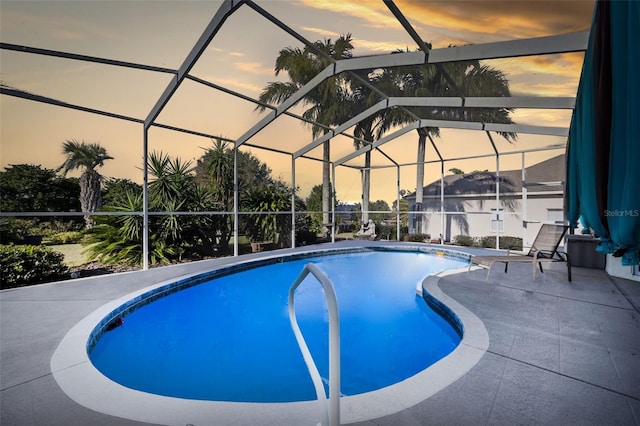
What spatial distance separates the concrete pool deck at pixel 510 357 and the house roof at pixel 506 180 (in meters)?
9.82

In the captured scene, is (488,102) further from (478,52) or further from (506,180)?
(506,180)

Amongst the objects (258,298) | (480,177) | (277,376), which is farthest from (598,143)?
(480,177)

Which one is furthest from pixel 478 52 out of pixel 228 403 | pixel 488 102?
pixel 228 403

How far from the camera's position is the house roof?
13.7 m

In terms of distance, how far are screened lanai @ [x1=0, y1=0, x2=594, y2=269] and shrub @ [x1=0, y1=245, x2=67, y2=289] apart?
1321mm

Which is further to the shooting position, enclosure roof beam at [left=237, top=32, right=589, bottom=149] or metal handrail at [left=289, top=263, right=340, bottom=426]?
enclosure roof beam at [left=237, top=32, right=589, bottom=149]

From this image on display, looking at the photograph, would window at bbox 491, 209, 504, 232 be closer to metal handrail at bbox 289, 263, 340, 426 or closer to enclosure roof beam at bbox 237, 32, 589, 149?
enclosure roof beam at bbox 237, 32, 589, 149


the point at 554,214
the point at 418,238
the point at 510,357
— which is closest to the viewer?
the point at 510,357

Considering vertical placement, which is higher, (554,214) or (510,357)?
(554,214)

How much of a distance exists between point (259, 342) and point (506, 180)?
14.7 meters

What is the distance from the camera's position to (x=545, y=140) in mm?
9133

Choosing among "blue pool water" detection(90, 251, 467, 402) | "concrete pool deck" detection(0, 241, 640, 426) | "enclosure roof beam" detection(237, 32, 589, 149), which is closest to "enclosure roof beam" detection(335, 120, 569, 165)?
"concrete pool deck" detection(0, 241, 640, 426)

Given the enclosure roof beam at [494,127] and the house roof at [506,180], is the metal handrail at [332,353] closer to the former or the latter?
the enclosure roof beam at [494,127]

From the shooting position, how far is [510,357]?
8.91 feet
